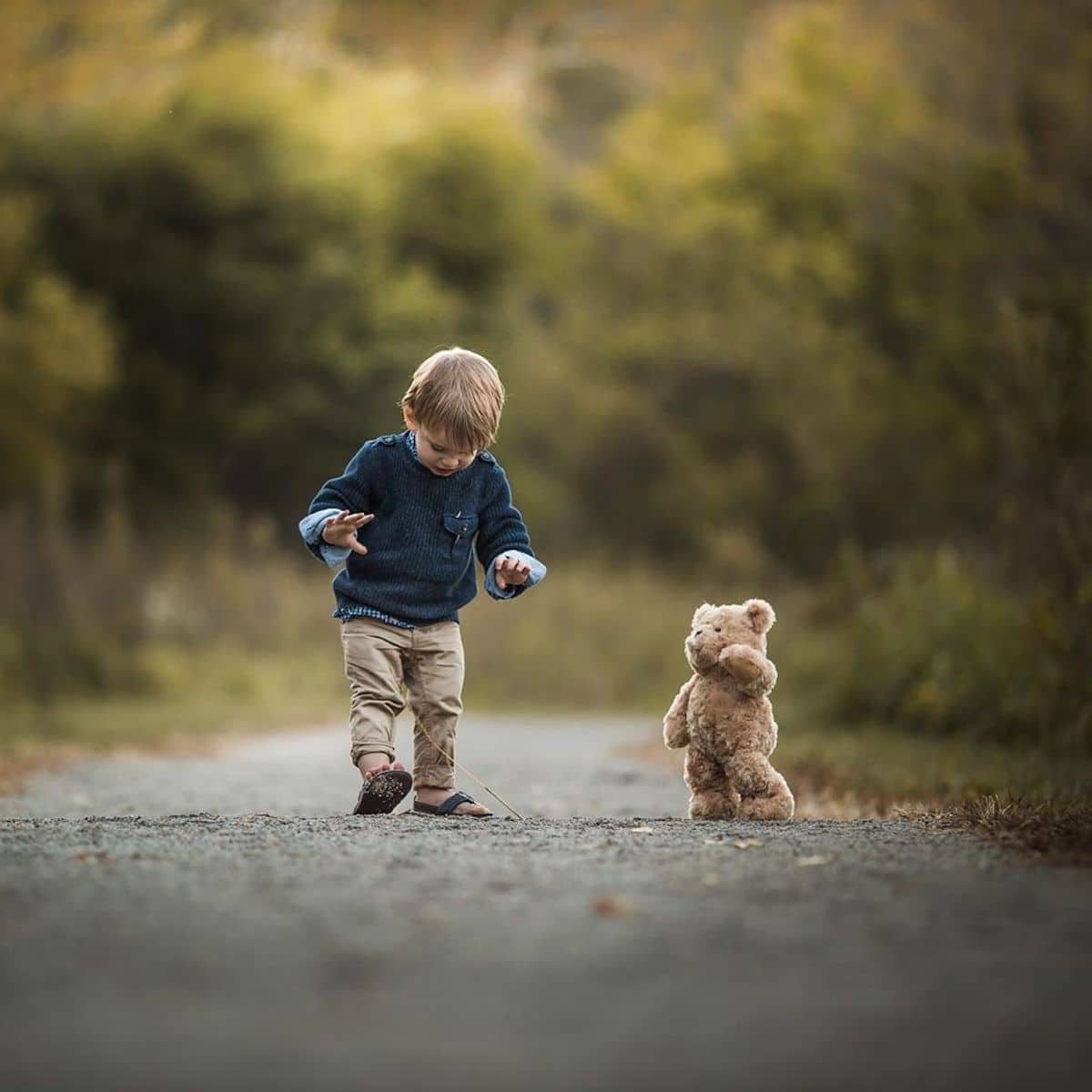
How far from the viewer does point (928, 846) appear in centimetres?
470

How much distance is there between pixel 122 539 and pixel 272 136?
1317 cm

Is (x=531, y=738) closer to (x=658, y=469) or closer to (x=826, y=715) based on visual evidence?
(x=826, y=715)

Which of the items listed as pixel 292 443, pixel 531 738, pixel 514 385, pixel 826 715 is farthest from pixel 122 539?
pixel 514 385

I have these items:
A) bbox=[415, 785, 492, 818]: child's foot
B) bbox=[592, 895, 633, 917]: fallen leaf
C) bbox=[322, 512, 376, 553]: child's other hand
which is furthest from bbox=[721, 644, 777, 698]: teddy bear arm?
bbox=[592, 895, 633, 917]: fallen leaf

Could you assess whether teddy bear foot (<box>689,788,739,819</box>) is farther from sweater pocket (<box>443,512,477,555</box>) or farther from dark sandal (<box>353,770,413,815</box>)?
sweater pocket (<box>443,512,477,555</box>)

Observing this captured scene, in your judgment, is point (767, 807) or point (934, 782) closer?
point (767, 807)

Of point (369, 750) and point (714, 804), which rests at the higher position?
point (369, 750)

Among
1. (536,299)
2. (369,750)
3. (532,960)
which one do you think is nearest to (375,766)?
(369,750)

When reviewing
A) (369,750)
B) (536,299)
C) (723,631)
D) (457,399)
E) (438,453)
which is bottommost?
(369,750)

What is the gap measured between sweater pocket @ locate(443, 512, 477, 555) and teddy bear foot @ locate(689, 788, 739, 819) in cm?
120

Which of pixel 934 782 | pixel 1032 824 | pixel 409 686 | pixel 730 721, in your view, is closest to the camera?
pixel 1032 824

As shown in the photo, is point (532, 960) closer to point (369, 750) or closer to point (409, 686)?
point (369, 750)

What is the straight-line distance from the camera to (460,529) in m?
6.40

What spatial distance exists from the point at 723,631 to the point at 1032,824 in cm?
132
